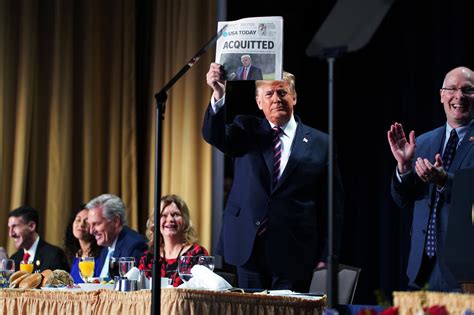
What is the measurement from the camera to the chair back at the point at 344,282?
4113mm

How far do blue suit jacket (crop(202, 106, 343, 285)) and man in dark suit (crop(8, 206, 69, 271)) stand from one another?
2081 mm

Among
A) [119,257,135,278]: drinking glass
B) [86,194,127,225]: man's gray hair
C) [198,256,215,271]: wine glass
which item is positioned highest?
[86,194,127,225]: man's gray hair

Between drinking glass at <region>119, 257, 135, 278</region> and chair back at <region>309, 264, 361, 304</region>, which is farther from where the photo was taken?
chair back at <region>309, 264, 361, 304</region>

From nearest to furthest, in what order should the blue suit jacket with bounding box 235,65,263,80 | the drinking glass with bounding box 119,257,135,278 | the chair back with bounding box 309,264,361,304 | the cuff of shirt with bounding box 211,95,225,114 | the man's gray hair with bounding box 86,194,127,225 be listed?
the blue suit jacket with bounding box 235,65,263,80 < the drinking glass with bounding box 119,257,135,278 < the cuff of shirt with bounding box 211,95,225,114 < the chair back with bounding box 309,264,361,304 < the man's gray hair with bounding box 86,194,127,225

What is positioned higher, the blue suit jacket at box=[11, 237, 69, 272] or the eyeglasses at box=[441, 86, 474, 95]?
the eyeglasses at box=[441, 86, 474, 95]

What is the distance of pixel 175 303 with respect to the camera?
304 centimetres

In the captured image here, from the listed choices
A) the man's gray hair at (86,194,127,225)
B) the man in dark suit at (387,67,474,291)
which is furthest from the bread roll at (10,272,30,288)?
the man's gray hair at (86,194,127,225)

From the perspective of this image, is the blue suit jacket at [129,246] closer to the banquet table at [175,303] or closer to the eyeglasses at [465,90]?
the banquet table at [175,303]

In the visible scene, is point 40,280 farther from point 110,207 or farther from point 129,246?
point 110,207

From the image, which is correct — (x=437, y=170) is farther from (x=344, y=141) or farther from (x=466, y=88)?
(x=344, y=141)

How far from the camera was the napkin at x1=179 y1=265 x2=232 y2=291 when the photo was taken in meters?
3.24

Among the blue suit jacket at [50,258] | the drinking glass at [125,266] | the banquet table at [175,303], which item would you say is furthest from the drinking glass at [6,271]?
the blue suit jacket at [50,258]

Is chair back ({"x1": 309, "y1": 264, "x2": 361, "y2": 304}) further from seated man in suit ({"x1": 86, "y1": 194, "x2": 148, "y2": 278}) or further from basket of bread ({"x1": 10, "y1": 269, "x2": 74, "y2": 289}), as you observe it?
seated man in suit ({"x1": 86, "y1": 194, "x2": 148, "y2": 278})

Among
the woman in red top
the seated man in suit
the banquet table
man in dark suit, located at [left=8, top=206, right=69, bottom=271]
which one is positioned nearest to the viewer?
the banquet table
